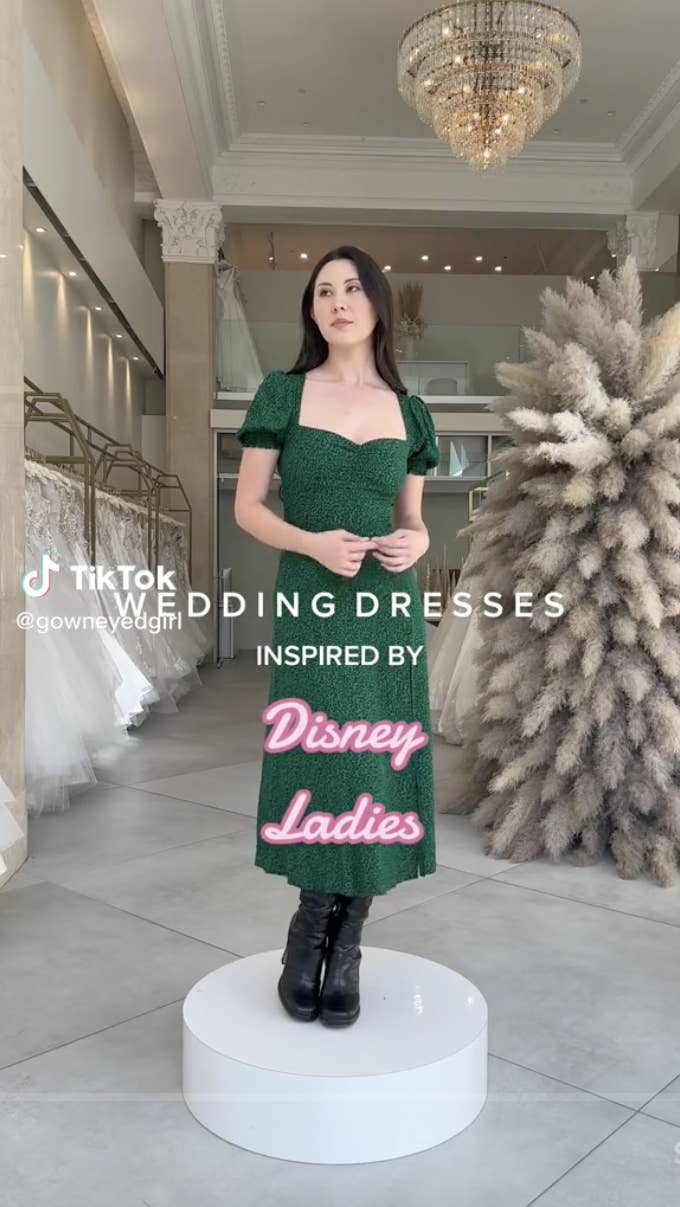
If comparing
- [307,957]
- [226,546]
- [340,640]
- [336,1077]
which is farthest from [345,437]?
[226,546]

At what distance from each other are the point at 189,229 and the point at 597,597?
8.05 meters

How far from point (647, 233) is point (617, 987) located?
9.31 metres

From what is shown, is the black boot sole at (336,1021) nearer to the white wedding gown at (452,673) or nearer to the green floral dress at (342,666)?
the green floral dress at (342,666)

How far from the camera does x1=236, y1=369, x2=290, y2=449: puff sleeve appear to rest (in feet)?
5.55

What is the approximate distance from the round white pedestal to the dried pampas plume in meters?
1.36

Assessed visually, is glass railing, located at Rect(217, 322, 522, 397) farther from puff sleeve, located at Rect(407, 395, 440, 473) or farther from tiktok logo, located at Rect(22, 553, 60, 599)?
puff sleeve, located at Rect(407, 395, 440, 473)

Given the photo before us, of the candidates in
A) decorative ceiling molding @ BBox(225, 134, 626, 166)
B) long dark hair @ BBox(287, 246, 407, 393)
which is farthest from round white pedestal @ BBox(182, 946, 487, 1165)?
decorative ceiling molding @ BBox(225, 134, 626, 166)

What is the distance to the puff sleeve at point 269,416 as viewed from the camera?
169cm

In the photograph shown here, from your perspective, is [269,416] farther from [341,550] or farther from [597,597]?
[597,597]

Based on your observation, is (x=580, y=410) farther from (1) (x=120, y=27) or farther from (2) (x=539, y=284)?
(2) (x=539, y=284)

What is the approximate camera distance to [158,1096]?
1.67 meters

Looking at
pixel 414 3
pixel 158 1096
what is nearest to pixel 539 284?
pixel 414 3

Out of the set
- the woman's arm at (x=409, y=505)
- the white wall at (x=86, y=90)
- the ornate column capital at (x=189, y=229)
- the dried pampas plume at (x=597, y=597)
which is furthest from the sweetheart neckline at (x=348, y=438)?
the ornate column capital at (x=189, y=229)

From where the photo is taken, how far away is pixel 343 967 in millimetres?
1669
